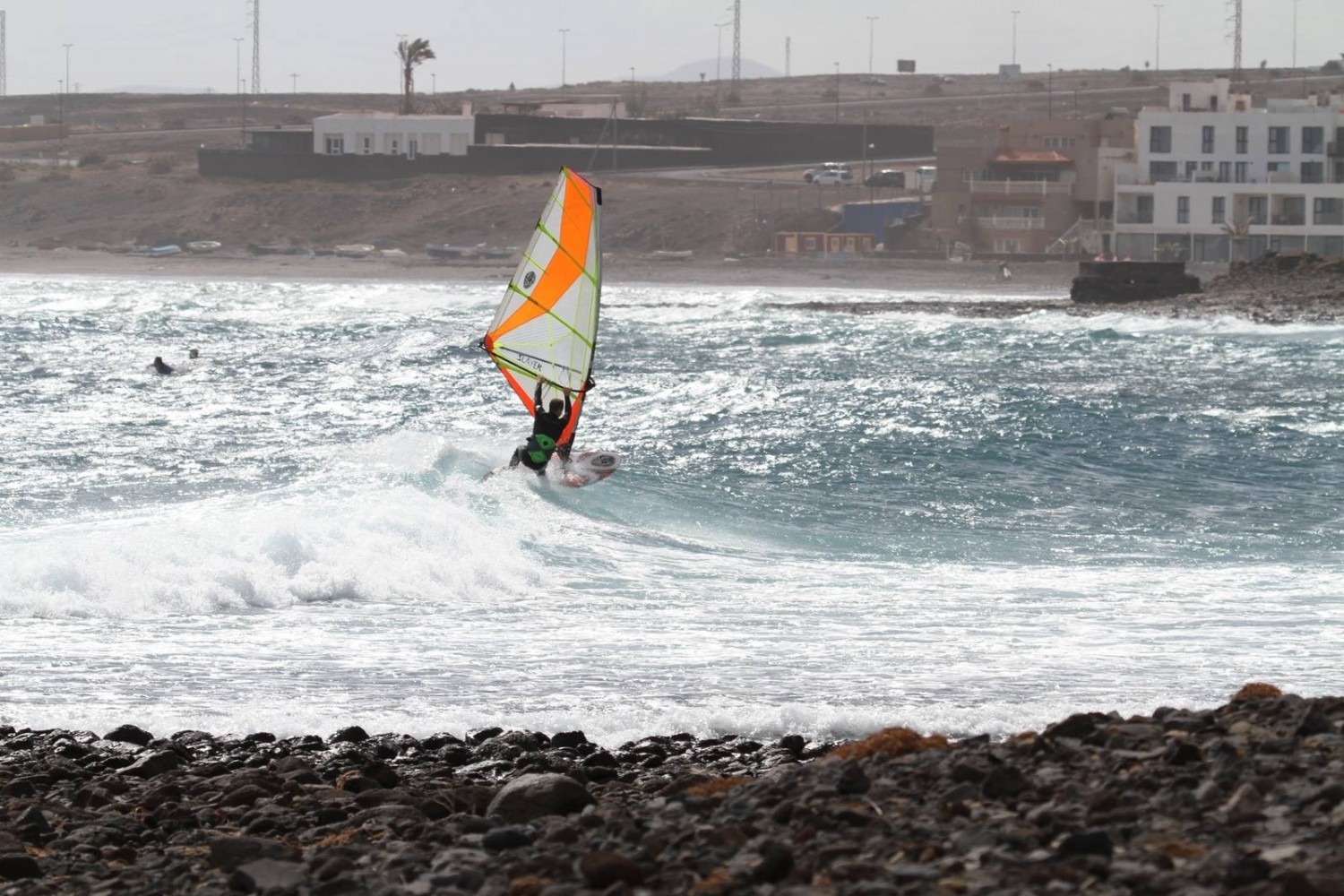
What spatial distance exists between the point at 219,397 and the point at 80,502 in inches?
497

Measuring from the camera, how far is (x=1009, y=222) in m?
78.6

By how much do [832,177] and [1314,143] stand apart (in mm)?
28056

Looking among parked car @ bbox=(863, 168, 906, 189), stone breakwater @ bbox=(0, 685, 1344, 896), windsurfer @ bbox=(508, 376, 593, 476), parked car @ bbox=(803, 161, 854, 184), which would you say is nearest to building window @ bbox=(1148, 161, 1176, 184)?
parked car @ bbox=(863, 168, 906, 189)

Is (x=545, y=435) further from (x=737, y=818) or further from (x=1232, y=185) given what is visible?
(x=1232, y=185)

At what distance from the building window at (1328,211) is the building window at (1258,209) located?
5.62ft

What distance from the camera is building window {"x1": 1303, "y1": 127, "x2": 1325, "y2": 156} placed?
240ft

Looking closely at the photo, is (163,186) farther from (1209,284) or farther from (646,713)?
(646,713)

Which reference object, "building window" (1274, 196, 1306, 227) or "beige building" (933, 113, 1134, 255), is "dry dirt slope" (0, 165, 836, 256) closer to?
"beige building" (933, 113, 1134, 255)

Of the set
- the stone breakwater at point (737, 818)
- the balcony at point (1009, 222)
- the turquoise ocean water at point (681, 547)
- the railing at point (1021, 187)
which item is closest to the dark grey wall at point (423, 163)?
the railing at point (1021, 187)

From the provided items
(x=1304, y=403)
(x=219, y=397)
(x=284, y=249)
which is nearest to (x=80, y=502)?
(x=219, y=397)

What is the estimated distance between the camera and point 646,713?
1026 centimetres

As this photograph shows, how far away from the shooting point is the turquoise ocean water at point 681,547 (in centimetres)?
1101

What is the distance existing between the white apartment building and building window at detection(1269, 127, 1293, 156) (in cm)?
3

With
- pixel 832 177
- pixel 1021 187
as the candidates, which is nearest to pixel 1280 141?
pixel 1021 187
